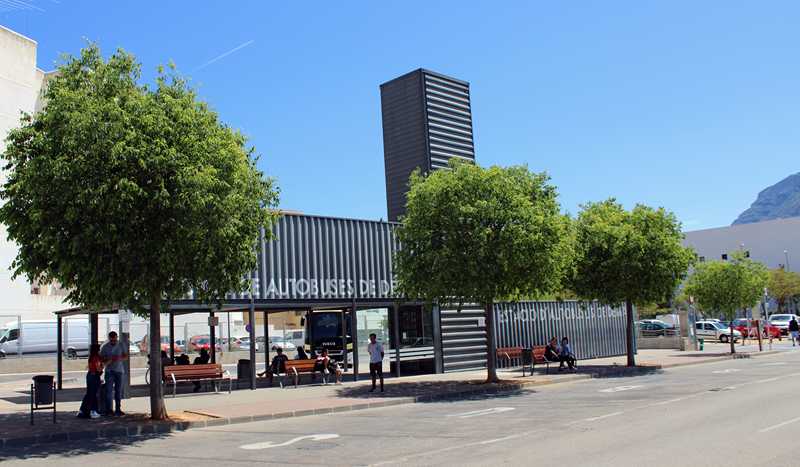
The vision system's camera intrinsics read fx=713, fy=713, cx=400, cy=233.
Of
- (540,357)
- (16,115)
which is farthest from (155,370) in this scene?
(16,115)

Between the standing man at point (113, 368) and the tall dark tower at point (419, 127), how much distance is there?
45.4 feet

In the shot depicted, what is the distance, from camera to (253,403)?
61.2 ft

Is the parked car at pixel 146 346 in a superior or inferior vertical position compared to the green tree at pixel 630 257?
inferior

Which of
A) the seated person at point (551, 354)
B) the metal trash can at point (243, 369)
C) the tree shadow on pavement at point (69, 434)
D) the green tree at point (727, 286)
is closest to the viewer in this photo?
the tree shadow on pavement at point (69, 434)

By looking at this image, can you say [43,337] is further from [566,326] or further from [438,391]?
[566,326]

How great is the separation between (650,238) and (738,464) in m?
20.8

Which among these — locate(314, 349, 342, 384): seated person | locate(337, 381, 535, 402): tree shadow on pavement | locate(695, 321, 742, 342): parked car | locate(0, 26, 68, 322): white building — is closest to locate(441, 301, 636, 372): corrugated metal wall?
locate(314, 349, 342, 384): seated person

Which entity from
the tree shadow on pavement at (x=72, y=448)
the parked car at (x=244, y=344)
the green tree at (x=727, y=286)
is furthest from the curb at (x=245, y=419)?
the parked car at (x=244, y=344)

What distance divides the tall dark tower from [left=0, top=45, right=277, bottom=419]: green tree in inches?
534

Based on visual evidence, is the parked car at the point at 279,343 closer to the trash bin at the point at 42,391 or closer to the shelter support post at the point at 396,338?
the shelter support post at the point at 396,338

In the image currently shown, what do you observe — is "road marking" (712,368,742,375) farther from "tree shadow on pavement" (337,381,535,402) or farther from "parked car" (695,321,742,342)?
"parked car" (695,321,742,342)

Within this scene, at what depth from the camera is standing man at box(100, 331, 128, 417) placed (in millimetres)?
16125

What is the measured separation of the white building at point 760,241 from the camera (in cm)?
9300

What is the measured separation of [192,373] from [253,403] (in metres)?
3.55
